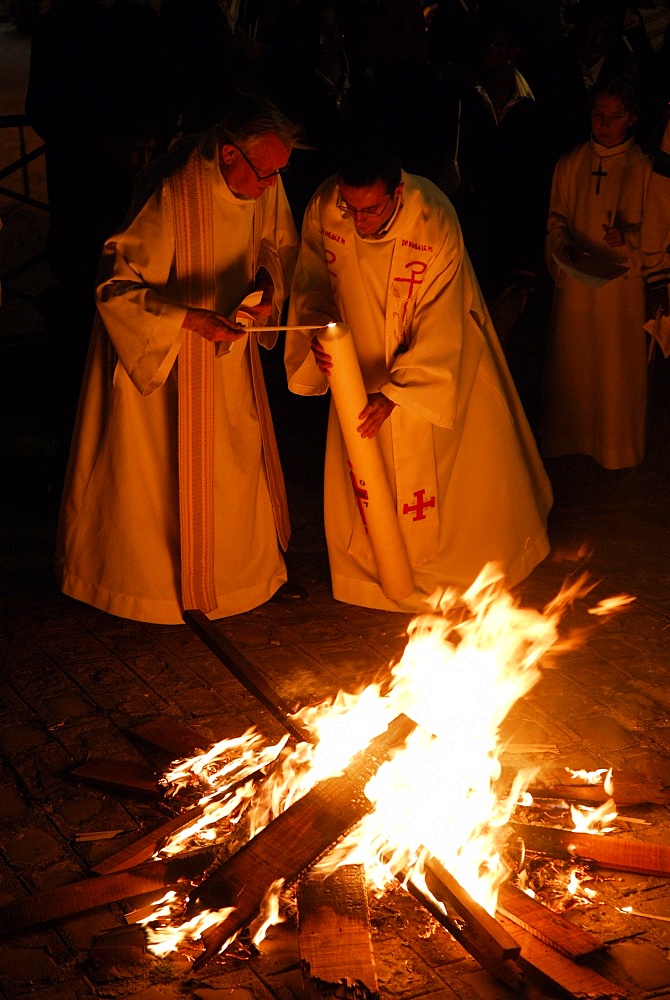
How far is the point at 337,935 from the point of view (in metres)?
3.46

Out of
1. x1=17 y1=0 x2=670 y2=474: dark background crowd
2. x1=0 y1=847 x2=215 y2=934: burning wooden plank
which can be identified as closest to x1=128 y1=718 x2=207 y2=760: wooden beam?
x1=0 y1=847 x2=215 y2=934: burning wooden plank

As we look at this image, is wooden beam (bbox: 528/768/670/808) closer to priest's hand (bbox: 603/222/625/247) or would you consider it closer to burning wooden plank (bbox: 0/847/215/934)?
burning wooden plank (bbox: 0/847/215/934)

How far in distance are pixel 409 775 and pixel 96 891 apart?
1059 mm

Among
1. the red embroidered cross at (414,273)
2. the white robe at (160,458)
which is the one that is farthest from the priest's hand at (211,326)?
the red embroidered cross at (414,273)

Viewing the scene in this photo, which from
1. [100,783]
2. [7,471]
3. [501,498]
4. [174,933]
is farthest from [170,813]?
[7,471]

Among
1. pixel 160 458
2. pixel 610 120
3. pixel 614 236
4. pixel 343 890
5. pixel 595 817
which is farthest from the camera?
pixel 614 236

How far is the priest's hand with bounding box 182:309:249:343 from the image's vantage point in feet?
16.1

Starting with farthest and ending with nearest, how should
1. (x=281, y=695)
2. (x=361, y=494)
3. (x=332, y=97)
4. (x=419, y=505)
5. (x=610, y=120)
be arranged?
(x=332, y=97) < (x=610, y=120) < (x=419, y=505) < (x=361, y=494) < (x=281, y=695)

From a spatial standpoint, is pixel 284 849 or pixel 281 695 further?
pixel 281 695

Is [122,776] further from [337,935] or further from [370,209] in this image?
[370,209]

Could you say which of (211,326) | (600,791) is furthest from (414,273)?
(600,791)

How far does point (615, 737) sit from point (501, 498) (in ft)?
4.68

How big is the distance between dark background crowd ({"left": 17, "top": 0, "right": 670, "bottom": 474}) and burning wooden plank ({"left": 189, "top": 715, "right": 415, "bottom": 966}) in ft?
9.72

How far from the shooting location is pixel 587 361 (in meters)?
7.07
